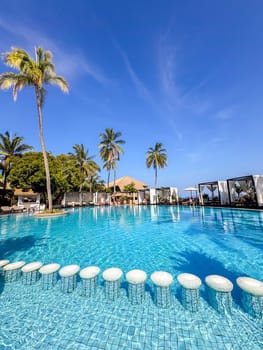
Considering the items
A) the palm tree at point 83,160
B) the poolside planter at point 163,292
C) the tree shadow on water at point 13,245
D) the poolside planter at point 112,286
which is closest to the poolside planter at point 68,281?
the poolside planter at point 112,286

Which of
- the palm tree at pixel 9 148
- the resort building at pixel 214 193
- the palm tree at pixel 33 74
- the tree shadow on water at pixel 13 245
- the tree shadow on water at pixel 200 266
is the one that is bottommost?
the tree shadow on water at pixel 200 266

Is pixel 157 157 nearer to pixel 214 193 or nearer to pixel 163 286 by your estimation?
pixel 214 193

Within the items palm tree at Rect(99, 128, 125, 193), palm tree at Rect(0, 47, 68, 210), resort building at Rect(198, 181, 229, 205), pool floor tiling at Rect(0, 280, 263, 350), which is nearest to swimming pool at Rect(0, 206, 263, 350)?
pool floor tiling at Rect(0, 280, 263, 350)

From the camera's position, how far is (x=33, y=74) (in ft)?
42.7

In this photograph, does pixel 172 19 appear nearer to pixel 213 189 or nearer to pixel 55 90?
pixel 55 90

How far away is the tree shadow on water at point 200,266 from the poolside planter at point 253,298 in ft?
2.38

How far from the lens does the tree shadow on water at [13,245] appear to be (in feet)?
19.0

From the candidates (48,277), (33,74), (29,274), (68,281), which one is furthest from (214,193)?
(33,74)

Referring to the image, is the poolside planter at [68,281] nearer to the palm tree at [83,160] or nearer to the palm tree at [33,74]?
the palm tree at [33,74]

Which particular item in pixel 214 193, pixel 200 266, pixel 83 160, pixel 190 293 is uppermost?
pixel 83 160

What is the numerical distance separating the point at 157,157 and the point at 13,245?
24965 millimetres

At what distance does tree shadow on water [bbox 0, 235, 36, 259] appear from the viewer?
19.0 ft

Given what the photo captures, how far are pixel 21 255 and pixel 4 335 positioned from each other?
3.84m

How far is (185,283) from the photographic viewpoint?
2.79m
